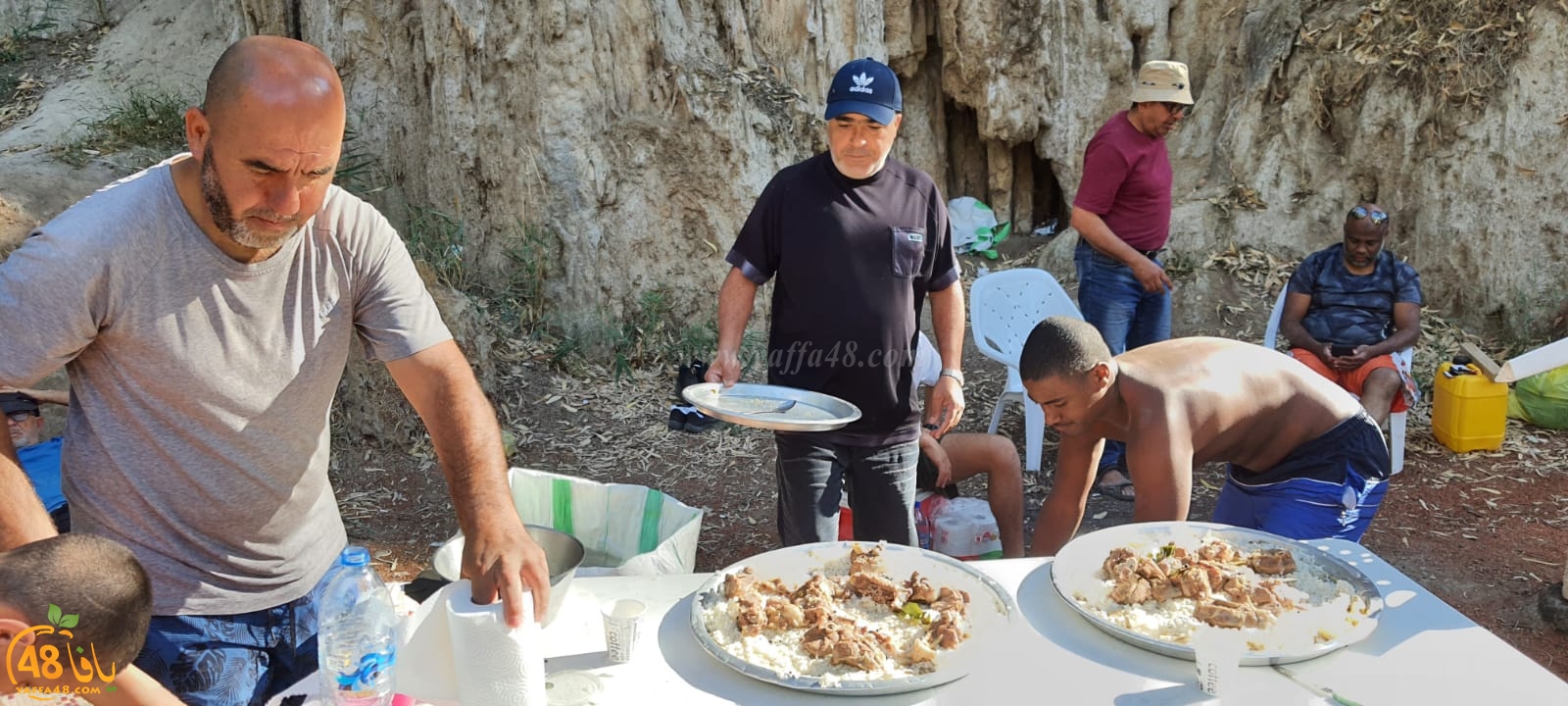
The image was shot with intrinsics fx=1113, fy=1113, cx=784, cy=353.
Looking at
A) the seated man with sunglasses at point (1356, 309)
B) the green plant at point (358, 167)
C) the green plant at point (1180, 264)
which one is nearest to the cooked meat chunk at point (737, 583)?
the seated man with sunglasses at point (1356, 309)

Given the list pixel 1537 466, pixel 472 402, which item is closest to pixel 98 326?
pixel 472 402

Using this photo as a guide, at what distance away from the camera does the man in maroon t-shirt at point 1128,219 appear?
17.7ft

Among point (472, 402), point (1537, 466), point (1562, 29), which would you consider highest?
point (1562, 29)

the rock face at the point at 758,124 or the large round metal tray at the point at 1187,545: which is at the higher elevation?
the rock face at the point at 758,124

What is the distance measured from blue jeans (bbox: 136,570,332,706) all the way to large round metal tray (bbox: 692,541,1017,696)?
2.74 feet

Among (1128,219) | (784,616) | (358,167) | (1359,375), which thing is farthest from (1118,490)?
(358,167)

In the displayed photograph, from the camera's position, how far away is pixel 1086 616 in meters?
2.22

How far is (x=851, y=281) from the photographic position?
342cm

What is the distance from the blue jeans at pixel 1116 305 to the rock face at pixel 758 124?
8.96 ft

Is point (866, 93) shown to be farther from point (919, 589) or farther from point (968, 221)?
point (968, 221)

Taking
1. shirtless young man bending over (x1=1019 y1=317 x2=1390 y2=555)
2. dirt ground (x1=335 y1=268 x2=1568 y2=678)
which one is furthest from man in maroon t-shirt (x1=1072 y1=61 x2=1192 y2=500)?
shirtless young man bending over (x1=1019 y1=317 x2=1390 y2=555)

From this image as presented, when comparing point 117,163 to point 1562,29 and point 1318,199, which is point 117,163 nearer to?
point 1318,199

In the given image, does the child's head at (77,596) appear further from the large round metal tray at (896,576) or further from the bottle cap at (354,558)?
the large round metal tray at (896,576)

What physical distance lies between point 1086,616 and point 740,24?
6.12m
